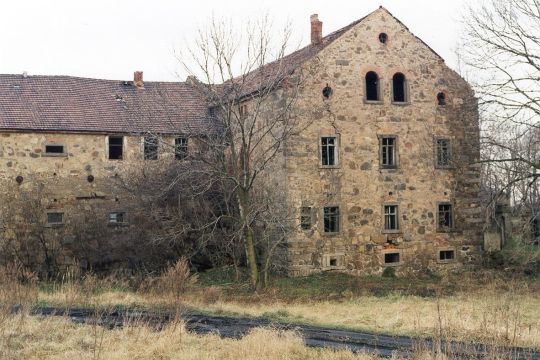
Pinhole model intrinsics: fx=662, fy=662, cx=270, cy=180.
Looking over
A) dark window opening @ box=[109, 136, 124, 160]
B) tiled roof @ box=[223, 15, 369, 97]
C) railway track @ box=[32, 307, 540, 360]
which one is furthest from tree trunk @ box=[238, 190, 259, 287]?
dark window opening @ box=[109, 136, 124, 160]

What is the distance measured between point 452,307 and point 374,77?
11.2 m

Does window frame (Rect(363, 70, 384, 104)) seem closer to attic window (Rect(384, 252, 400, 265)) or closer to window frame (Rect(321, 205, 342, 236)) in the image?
window frame (Rect(321, 205, 342, 236))

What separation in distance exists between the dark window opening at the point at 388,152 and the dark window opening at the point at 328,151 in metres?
2.05

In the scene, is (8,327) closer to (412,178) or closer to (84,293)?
(84,293)

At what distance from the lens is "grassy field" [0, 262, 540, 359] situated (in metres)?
11.0

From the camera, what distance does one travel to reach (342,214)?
24.2 metres

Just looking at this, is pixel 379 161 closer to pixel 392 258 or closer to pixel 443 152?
pixel 443 152

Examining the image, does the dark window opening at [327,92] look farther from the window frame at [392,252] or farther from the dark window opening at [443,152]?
the window frame at [392,252]

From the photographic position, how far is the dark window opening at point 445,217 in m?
26.0

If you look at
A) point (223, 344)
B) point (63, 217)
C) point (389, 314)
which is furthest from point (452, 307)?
point (63, 217)

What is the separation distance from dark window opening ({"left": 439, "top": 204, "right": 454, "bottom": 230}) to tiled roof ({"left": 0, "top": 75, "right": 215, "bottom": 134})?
389 inches

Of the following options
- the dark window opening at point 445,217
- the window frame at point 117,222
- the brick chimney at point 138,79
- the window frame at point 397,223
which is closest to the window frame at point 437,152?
the dark window opening at point 445,217

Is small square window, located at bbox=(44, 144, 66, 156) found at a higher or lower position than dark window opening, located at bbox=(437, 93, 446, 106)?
lower

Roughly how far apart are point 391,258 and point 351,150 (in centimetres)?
438
